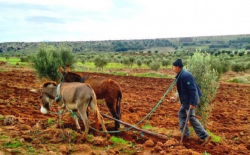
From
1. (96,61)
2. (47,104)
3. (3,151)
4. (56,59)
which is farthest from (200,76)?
(96,61)

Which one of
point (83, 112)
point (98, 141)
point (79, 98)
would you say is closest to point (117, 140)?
point (98, 141)

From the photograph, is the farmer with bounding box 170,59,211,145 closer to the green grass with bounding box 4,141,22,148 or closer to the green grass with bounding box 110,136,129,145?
the green grass with bounding box 110,136,129,145

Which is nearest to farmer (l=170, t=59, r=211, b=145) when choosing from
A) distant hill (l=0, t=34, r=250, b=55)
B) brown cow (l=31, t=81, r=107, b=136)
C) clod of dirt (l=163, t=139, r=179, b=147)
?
clod of dirt (l=163, t=139, r=179, b=147)

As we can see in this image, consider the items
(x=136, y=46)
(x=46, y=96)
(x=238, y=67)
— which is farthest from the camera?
(x=136, y=46)

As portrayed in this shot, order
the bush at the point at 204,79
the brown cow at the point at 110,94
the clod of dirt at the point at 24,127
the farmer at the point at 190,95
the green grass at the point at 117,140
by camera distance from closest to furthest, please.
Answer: the farmer at the point at 190,95, the green grass at the point at 117,140, the clod of dirt at the point at 24,127, the brown cow at the point at 110,94, the bush at the point at 204,79

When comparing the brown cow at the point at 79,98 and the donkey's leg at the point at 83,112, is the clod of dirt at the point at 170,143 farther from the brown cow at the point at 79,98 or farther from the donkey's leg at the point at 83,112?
the donkey's leg at the point at 83,112

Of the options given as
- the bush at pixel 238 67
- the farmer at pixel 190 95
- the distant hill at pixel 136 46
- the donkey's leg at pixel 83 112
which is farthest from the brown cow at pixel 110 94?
the distant hill at pixel 136 46

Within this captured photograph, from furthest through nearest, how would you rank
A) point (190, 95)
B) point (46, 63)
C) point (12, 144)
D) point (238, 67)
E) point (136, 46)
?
point (136, 46), point (238, 67), point (46, 63), point (190, 95), point (12, 144)

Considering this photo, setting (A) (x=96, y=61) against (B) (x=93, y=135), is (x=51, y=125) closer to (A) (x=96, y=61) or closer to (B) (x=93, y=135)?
(B) (x=93, y=135)

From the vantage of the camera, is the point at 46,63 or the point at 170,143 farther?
the point at 46,63

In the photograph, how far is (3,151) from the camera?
5.48 metres

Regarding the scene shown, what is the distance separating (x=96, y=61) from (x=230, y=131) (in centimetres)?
3438

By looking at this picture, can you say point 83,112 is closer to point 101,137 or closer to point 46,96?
point 101,137

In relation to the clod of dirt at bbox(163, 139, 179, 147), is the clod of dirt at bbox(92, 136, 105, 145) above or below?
above
